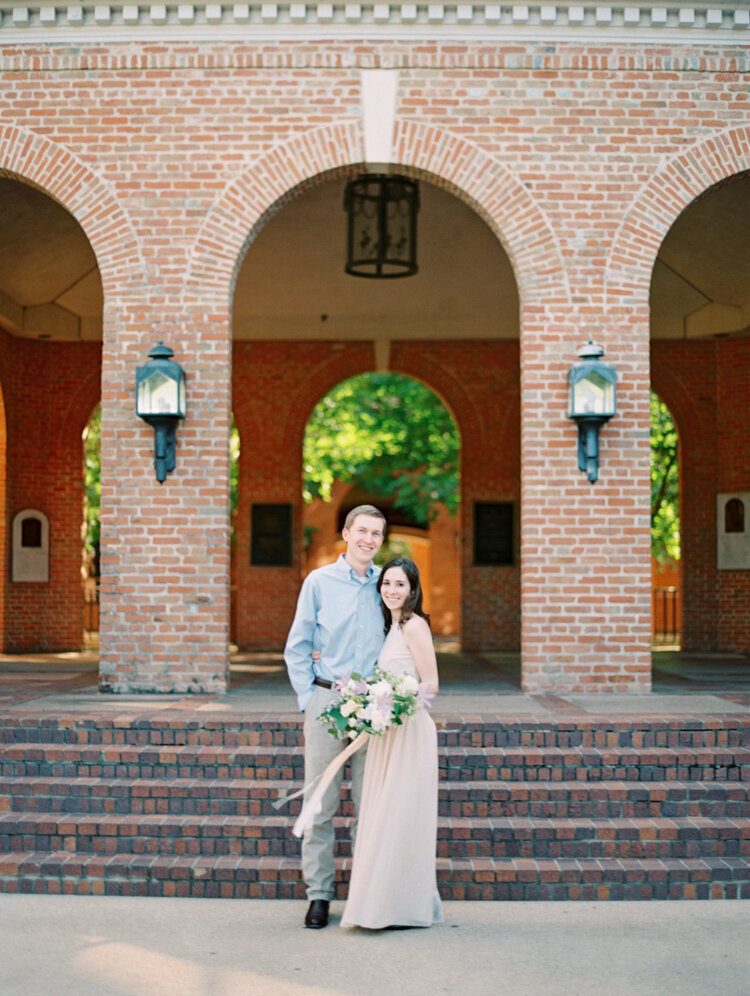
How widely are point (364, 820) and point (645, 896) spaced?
63.6 inches

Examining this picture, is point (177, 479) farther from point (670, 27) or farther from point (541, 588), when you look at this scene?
point (670, 27)

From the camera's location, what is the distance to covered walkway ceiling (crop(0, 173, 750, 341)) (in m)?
10.4

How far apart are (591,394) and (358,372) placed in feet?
23.4

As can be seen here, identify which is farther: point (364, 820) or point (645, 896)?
point (645, 896)

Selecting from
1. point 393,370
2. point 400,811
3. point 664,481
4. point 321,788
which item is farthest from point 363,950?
point 664,481

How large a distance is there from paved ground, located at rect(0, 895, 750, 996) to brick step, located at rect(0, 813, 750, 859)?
40cm

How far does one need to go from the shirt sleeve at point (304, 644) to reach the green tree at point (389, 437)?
53.0ft

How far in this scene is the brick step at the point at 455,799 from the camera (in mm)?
5605

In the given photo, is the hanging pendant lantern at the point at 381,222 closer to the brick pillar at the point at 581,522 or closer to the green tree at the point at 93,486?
the brick pillar at the point at 581,522

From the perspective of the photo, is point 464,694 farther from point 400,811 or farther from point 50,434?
point 50,434

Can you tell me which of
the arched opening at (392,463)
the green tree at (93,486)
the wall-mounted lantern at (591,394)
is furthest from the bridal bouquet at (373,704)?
the green tree at (93,486)

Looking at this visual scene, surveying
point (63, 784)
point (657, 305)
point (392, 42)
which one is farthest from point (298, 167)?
point (657, 305)

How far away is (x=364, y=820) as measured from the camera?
14.3 ft

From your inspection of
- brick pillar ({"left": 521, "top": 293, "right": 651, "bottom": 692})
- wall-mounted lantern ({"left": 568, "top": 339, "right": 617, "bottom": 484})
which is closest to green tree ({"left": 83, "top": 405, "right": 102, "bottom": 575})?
brick pillar ({"left": 521, "top": 293, "right": 651, "bottom": 692})
